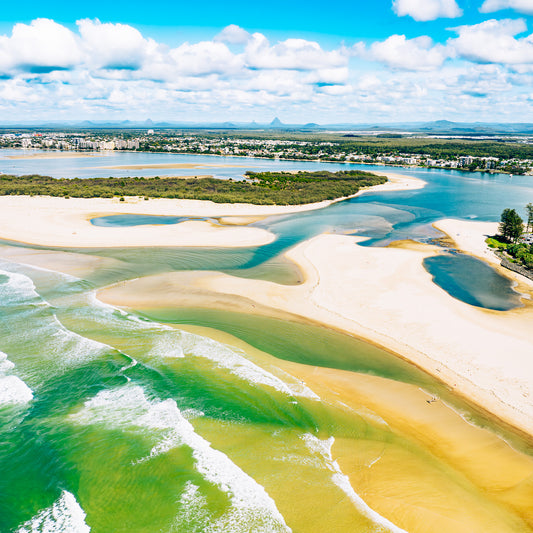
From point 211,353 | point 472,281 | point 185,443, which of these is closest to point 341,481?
point 185,443

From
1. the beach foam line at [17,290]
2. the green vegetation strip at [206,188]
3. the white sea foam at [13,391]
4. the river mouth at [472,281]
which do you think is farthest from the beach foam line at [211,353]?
the green vegetation strip at [206,188]

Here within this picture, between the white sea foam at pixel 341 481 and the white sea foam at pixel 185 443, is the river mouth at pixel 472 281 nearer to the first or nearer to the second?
the white sea foam at pixel 341 481

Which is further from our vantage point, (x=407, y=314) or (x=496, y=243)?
(x=496, y=243)

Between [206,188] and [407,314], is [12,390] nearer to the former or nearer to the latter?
[407,314]

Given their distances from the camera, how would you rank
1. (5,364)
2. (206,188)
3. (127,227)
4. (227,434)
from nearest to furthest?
1. (227,434)
2. (5,364)
3. (127,227)
4. (206,188)

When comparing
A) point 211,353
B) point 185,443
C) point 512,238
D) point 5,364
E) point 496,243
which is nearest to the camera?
point 185,443

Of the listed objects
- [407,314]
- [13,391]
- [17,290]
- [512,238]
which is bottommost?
[13,391]
